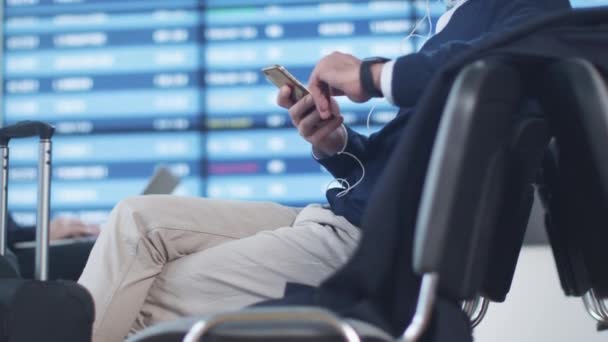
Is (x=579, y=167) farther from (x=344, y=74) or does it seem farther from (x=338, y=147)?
(x=338, y=147)

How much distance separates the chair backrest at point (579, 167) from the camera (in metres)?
1.08

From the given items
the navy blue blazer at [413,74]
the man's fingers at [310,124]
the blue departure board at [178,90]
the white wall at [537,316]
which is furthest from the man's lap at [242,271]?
the blue departure board at [178,90]

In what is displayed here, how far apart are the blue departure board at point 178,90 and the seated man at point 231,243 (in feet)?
8.12

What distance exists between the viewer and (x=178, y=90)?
428 cm

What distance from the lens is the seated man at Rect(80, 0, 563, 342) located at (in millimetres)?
1477

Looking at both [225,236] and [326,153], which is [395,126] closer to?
[326,153]

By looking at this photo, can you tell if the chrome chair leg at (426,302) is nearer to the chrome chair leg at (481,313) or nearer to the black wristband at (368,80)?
the black wristband at (368,80)

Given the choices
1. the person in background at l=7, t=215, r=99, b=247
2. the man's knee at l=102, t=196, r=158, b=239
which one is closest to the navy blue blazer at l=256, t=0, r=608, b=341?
the man's knee at l=102, t=196, r=158, b=239

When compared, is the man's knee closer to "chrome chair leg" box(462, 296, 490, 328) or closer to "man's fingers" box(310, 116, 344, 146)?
"man's fingers" box(310, 116, 344, 146)

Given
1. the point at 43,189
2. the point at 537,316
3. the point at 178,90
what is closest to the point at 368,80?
the point at 43,189

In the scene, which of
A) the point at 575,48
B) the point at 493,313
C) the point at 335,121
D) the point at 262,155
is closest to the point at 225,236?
the point at 335,121

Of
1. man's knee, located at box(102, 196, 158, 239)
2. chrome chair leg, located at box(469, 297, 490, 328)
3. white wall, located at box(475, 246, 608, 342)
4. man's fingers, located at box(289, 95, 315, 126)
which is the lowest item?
white wall, located at box(475, 246, 608, 342)

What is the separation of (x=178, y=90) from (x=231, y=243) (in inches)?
112

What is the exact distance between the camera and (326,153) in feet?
5.95
